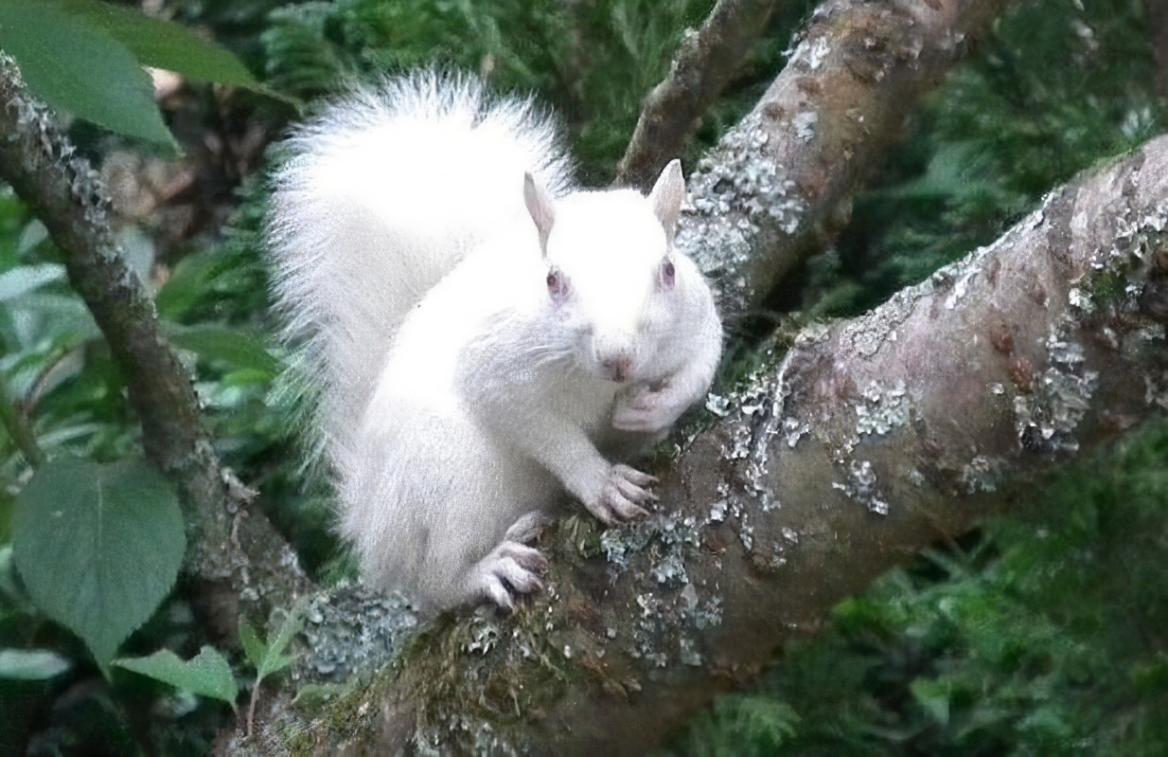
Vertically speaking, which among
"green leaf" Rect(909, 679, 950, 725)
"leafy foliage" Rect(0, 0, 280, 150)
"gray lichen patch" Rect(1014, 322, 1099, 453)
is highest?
"gray lichen patch" Rect(1014, 322, 1099, 453)

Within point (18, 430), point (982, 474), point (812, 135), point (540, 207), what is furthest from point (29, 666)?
point (982, 474)

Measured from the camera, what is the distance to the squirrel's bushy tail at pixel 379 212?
133 cm

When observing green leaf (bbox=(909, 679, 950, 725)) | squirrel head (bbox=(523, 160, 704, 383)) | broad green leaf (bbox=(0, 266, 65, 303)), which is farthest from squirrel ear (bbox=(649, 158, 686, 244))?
broad green leaf (bbox=(0, 266, 65, 303))

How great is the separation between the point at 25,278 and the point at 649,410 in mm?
748

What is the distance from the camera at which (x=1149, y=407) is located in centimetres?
83

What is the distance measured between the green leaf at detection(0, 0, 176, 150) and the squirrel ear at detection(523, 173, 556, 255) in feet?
0.85

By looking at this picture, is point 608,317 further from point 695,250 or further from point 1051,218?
point 695,250

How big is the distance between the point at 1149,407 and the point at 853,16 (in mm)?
660

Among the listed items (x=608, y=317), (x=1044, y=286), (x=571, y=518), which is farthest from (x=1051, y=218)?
(x=571, y=518)

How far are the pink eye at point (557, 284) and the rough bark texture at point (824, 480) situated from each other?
135 millimetres

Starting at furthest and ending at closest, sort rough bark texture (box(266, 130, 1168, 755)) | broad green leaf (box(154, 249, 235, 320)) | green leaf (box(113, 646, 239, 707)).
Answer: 1. broad green leaf (box(154, 249, 235, 320))
2. green leaf (box(113, 646, 239, 707))
3. rough bark texture (box(266, 130, 1168, 755))

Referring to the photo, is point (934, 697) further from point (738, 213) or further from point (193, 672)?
point (193, 672)

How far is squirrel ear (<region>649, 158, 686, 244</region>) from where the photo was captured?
108 centimetres

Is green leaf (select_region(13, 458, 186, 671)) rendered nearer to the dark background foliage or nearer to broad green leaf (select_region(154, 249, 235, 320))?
the dark background foliage
